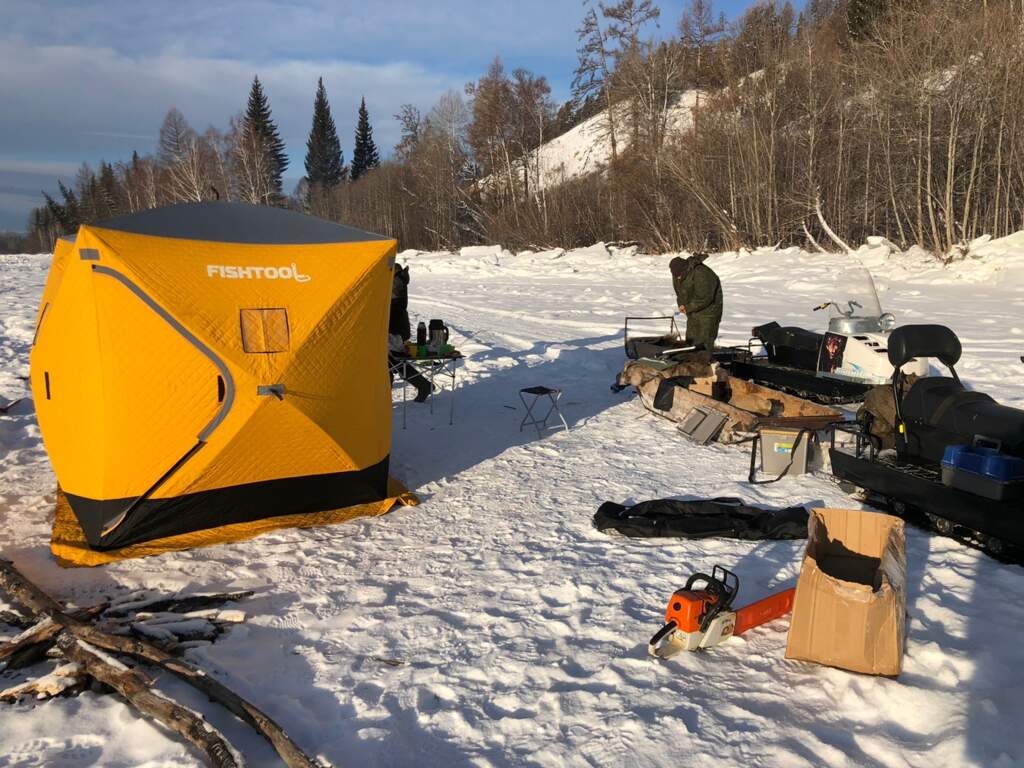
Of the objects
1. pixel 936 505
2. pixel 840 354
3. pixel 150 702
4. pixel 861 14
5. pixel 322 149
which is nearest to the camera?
pixel 150 702

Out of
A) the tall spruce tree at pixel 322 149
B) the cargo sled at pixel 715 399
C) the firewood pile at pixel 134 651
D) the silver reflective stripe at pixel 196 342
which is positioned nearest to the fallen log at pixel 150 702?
the firewood pile at pixel 134 651

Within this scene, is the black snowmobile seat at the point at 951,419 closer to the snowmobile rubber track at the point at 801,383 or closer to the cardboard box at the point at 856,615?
the cardboard box at the point at 856,615

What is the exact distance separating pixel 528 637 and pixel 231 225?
3.38 meters

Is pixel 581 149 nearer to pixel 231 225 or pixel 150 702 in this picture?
pixel 231 225

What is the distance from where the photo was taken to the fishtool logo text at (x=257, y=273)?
463cm

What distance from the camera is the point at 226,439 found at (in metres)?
4.59

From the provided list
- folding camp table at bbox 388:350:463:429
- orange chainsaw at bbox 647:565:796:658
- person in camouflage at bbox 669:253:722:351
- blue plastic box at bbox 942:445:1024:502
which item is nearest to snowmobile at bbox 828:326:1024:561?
blue plastic box at bbox 942:445:1024:502

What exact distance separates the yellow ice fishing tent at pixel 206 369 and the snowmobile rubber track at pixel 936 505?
12.0 feet

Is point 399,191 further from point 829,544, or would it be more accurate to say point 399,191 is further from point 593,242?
point 829,544

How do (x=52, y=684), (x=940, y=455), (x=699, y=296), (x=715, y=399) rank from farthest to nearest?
(x=699, y=296) < (x=715, y=399) < (x=940, y=455) < (x=52, y=684)

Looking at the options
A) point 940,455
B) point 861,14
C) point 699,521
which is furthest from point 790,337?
point 861,14

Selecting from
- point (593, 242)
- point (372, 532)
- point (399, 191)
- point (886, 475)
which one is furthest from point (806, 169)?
point (399, 191)

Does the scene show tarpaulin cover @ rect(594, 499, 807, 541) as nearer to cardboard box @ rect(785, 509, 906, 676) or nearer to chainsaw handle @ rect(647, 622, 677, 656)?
cardboard box @ rect(785, 509, 906, 676)

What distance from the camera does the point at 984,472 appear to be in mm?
4043
